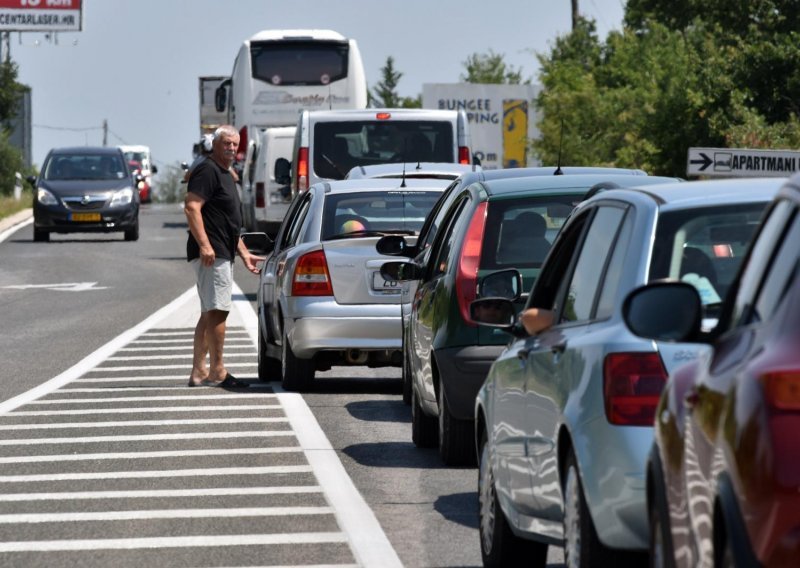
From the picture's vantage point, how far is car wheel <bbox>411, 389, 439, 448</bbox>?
11531 mm

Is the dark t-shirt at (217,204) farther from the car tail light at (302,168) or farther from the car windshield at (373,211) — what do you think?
the car tail light at (302,168)

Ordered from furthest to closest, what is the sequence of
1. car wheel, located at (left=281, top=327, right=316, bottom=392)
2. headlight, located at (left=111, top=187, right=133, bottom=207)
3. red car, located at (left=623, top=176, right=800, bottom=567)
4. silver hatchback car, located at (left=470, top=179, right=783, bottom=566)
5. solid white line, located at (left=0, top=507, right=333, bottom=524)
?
headlight, located at (left=111, top=187, right=133, bottom=207), car wheel, located at (left=281, top=327, right=316, bottom=392), solid white line, located at (left=0, top=507, right=333, bottom=524), silver hatchback car, located at (left=470, top=179, right=783, bottom=566), red car, located at (left=623, top=176, right=800, bottom=567)

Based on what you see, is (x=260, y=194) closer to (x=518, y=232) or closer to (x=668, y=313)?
(x=518, y=232)

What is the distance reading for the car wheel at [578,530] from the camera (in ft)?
19.4

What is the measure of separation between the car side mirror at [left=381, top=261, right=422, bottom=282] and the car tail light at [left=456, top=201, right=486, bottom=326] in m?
1.28

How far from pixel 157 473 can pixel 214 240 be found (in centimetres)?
492

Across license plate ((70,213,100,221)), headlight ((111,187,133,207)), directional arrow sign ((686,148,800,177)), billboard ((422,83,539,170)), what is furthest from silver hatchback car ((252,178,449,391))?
billboard ((422,83,539,170))

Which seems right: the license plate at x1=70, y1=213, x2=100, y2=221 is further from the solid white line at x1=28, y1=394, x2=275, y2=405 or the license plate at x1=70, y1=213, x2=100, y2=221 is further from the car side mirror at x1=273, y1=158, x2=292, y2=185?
the solid white line at x1=28, y1=394, x2=275, y2=405

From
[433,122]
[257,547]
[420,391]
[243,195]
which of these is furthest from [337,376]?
[243,195]

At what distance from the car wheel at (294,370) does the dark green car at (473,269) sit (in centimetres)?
355

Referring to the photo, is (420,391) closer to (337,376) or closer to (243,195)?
(337,376)

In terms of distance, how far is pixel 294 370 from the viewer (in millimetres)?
14883

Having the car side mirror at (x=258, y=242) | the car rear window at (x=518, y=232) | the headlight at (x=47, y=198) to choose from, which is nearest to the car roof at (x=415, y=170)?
the car side mirror at (x=258, y=242)

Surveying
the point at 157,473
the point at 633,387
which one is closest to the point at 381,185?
the point at 157,473
